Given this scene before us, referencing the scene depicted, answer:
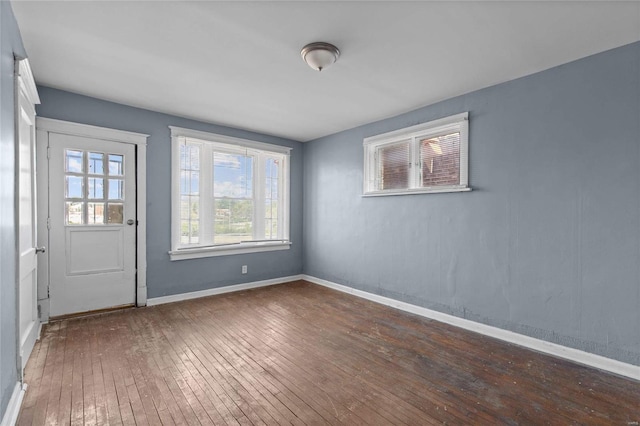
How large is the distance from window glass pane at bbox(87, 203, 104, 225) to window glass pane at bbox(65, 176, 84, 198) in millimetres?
165

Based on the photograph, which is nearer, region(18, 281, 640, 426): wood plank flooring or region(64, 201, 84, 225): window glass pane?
region(18, 281, 640, 426): wood plank flooring

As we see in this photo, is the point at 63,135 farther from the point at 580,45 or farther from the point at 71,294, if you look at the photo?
the point at 580,45

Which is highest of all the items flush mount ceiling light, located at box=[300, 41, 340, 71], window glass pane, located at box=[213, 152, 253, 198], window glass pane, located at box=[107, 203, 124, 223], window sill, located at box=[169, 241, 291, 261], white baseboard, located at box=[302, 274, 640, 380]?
flush mount ceiling light, located at box=[300, 41, 340, 71]

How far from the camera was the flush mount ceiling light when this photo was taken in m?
2.46

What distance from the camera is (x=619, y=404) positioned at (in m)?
2.07

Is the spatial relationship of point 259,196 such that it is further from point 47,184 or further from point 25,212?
point 25,212

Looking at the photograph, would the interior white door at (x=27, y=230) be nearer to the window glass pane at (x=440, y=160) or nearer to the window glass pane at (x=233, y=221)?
the window glass pane at (x=233, y=221)

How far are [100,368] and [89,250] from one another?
1739 mm

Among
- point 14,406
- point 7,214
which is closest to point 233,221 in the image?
point 7,214

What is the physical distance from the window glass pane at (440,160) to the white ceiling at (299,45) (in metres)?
0.50

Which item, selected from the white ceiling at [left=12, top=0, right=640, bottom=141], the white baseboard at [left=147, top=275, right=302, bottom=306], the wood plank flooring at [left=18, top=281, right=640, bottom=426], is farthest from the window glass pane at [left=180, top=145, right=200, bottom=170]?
the wood plank flooring at [left=18, top=281, right=640, bottom=426]

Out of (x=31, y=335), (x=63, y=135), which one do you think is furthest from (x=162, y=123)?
(x=31, y=335)

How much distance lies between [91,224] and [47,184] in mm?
599

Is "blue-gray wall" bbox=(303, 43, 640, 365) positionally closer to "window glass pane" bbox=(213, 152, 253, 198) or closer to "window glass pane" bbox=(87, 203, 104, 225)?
"window glass pane" bbox=(213, 152, 253, 198)
